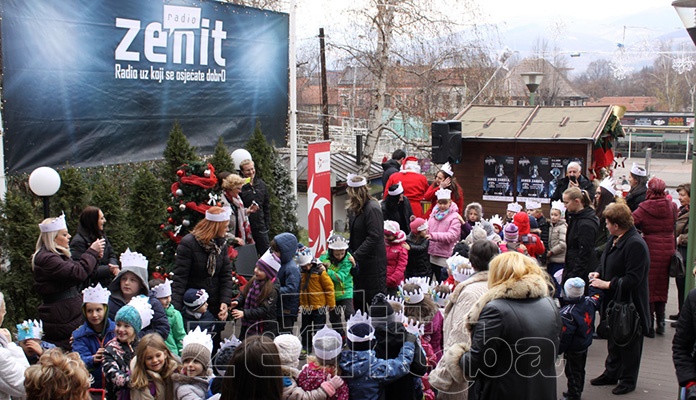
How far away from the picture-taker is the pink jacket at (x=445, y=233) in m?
8.57

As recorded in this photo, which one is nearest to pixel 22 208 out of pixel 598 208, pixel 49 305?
pixel 49 305

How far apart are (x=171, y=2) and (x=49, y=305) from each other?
534cm

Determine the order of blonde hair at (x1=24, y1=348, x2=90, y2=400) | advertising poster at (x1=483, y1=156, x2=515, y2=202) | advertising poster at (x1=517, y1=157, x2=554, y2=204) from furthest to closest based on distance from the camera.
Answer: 1. advertising poster at (x1=483, y1=156, x2=515, y2=202)
2. advertising poster at (x1=517, y1=157, x2=554, y2=204)
3. blonde hair at (x1=24, y1=348, x2=90, y2=400)

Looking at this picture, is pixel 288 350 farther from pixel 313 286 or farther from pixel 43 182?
pixel 43 182

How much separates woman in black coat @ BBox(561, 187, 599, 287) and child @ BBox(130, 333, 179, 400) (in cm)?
475

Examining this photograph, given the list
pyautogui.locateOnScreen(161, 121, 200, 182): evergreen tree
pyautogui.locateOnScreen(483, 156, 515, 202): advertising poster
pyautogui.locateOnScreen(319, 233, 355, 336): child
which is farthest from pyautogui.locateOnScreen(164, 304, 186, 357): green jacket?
pyautogui.locateOnScreen(483, 156, 515, 202): advertising poster

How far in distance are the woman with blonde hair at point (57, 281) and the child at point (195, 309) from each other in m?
0.85

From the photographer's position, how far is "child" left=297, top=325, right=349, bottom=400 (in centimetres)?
439

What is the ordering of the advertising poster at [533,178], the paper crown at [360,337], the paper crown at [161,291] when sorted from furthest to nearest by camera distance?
the advertising poster at [533,178] < the paper crown at [161,291] < the paper crown at [360,337]

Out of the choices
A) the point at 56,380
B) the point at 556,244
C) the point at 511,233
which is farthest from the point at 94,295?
the point at 556,244

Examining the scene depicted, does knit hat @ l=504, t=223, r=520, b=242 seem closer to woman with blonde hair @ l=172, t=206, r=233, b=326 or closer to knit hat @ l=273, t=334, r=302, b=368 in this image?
woman with blonde hair @ l=172, t=206, r=233, b=326

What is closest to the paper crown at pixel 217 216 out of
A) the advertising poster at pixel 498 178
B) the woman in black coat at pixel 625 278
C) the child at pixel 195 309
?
the child at pixel 195 309

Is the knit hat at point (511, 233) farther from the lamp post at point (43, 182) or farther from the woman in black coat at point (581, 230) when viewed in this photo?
the lamp post at point (43, 182)

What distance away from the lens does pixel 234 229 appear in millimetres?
8336
